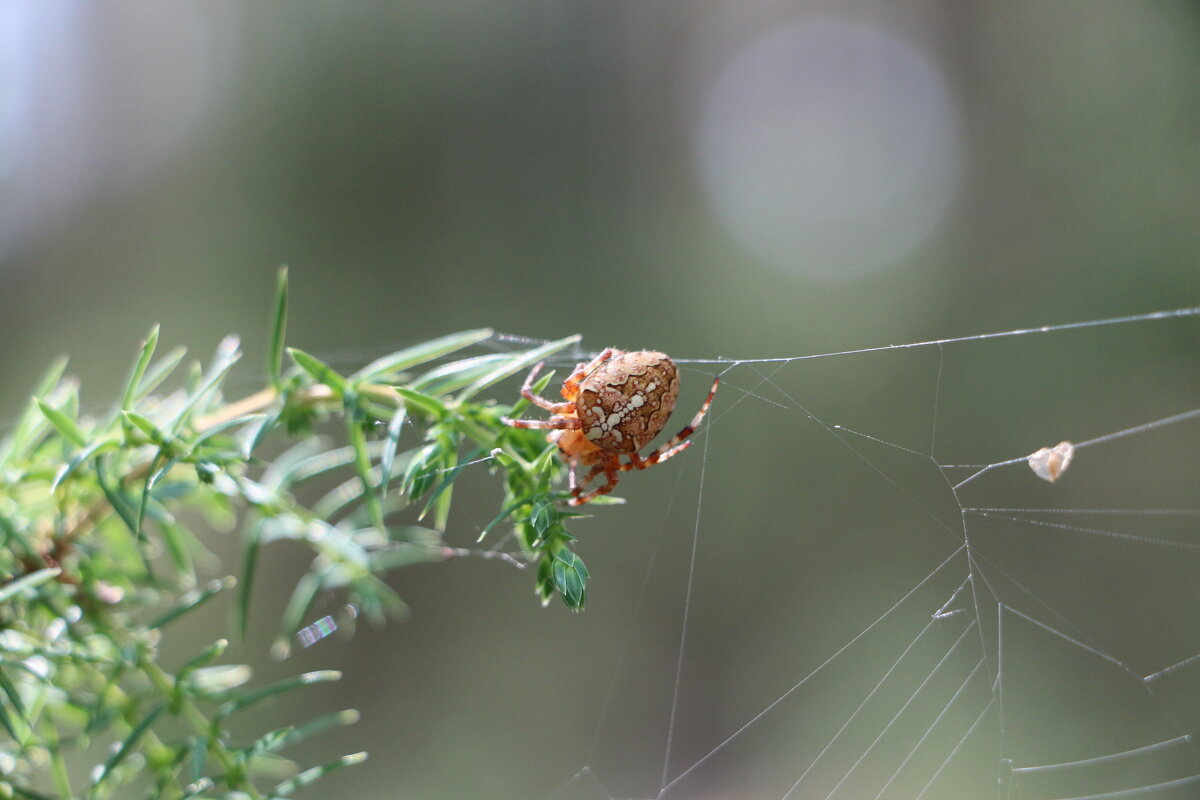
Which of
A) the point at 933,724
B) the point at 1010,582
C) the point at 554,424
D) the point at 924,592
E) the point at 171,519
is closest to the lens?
the point at 171,519

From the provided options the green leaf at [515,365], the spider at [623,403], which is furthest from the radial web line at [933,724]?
the green leaf at [515,365]

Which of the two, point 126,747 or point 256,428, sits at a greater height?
point 256,428

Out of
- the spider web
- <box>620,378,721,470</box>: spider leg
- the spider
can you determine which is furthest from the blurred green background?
the spider

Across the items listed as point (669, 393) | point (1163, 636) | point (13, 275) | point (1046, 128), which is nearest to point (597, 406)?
point (669, 393)

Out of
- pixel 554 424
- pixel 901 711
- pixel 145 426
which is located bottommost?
pixel 901 711

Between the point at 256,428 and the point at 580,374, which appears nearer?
the point at 256,428

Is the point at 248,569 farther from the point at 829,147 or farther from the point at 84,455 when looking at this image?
the point at 829,147

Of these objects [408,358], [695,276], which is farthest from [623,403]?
[695,276]

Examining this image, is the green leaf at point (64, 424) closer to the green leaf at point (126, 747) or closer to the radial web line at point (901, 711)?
the green leaf at point (126, 747)
